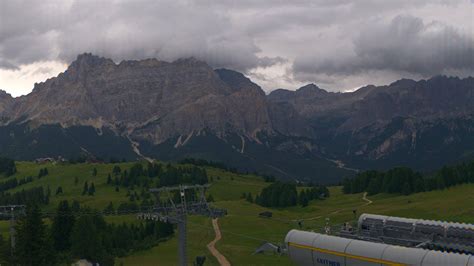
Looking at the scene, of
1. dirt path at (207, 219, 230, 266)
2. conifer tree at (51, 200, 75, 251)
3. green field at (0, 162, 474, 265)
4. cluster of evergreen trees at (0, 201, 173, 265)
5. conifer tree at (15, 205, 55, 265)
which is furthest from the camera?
conifer tree at (51, 200, 75, 251)

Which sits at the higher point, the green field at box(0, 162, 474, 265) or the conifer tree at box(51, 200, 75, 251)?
the conifer tree at box(51, 200, 75, 251)

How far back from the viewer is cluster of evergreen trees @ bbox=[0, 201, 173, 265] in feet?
243

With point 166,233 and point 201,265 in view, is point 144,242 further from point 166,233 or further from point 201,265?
point 201,265

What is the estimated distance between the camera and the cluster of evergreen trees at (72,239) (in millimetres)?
73938

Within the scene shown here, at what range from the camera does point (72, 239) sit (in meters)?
100

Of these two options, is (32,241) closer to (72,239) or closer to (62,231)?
(72,239)

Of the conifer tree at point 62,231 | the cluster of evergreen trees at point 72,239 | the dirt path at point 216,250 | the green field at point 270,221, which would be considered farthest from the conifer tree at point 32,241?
the conifer tree at point 62,231

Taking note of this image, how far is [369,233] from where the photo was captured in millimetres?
63281

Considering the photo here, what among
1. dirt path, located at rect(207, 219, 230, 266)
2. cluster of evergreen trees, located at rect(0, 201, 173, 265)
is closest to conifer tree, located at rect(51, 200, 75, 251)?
cluster of evergreen trees, located at rect(0, 201, 173, 265)

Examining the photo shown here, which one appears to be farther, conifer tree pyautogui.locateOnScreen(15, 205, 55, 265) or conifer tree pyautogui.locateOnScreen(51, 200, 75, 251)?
conifer tree pyautogui.locateOnScreen(51, 200, 75, 251)

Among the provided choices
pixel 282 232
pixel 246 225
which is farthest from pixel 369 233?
pixel 246 225

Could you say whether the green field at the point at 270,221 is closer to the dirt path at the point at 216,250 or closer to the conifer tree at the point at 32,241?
the dirt path at the point at 216,250

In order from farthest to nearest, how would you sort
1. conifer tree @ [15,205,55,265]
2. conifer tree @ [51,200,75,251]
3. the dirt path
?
conifer tree @ [51,200,75,251] < the dirt path < conifer tree @ [15,205,55,265]

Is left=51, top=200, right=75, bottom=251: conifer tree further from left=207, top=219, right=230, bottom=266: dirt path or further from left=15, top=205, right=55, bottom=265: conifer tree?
left=15, top=205, right=55, bottom=265: conifer tree
